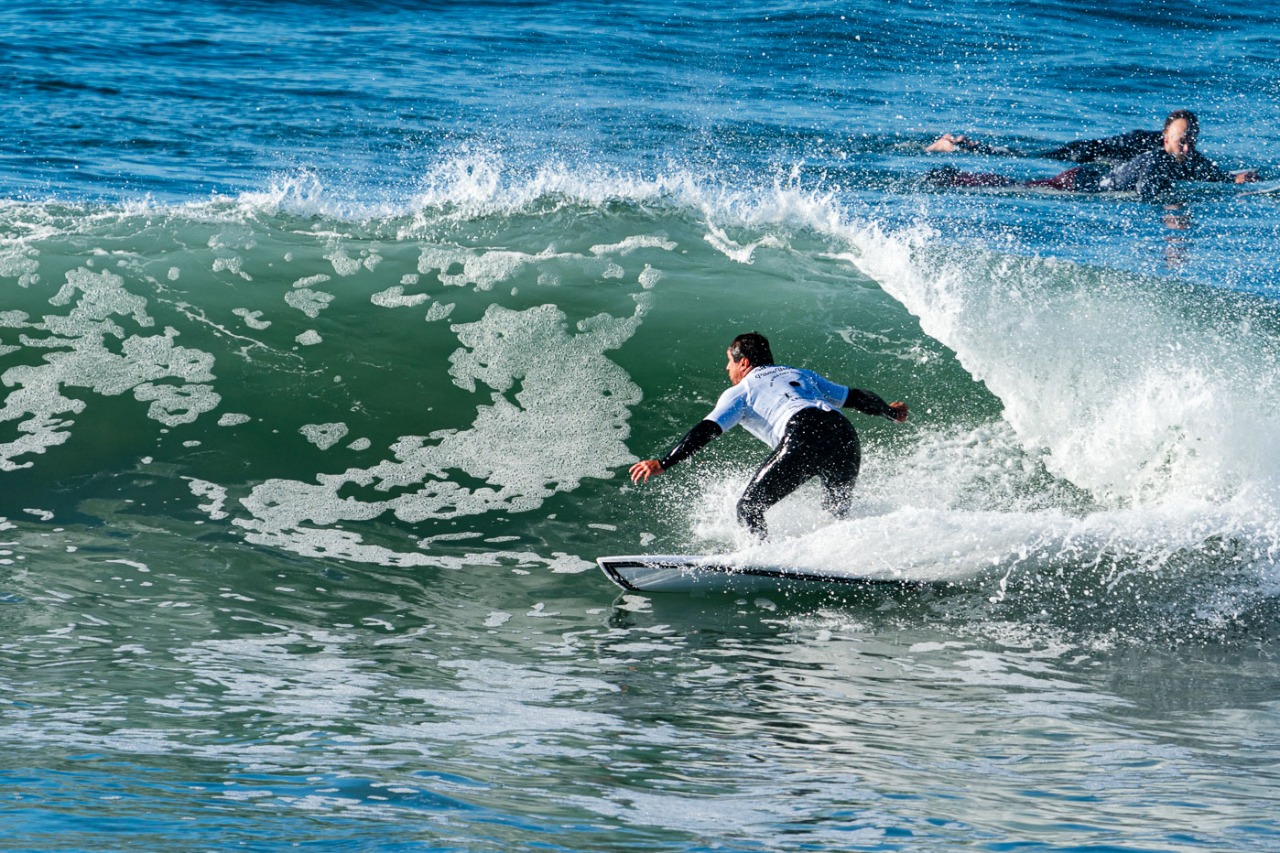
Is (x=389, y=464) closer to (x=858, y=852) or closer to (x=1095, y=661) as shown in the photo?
(x=1095, y=661)

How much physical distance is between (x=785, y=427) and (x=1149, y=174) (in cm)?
985

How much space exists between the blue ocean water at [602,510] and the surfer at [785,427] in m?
0.35

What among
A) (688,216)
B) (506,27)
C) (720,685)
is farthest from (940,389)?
(506,27)

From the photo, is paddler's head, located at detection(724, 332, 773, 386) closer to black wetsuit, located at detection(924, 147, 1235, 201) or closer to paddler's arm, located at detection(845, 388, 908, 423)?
paddler's arm, located at detection(845, 388, 908, 423)

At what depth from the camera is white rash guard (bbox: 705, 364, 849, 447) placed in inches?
239

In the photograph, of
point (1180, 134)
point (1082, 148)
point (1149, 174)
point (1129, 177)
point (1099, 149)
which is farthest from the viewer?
point (1082, 148)

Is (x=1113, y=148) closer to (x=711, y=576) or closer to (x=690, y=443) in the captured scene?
(x=690, y=443)

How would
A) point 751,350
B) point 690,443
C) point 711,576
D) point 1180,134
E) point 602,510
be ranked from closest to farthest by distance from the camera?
point 711,576
point 690,443
point 751,350
point 602,510
point 1180,134

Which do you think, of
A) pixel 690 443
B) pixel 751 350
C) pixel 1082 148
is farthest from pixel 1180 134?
pixel 690 443

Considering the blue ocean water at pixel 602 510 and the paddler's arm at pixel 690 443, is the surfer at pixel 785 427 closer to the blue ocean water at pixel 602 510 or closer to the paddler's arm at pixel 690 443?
the paddler's arm at pixel 690 443

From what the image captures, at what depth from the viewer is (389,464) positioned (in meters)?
7.53

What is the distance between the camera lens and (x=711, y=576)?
576 centimetres

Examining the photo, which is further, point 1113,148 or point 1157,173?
point 1113,148

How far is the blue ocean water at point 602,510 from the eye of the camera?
3.32 m
